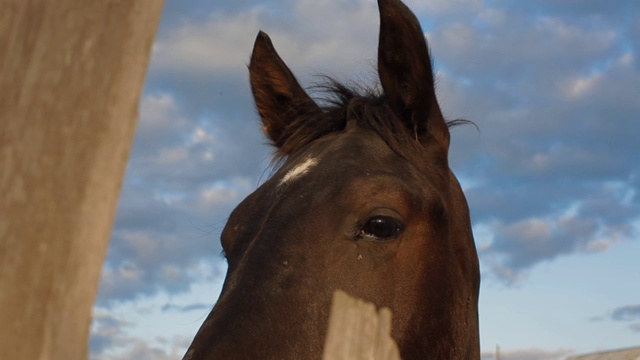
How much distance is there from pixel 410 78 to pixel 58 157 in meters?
3.43

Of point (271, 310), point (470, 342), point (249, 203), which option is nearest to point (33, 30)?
point (271, 310)

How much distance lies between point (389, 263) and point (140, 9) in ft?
8.18

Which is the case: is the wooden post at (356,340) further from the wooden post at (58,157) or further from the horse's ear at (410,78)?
the horse's ear at (410,78)

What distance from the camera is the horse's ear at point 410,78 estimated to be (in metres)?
3.83

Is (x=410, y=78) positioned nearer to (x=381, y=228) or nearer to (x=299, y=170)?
(x=299, y=170)

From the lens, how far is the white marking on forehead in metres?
3.39

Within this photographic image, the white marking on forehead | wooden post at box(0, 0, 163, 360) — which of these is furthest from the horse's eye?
wooden post at box(0, 0, 163, 360)

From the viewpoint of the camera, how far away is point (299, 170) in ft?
11.3

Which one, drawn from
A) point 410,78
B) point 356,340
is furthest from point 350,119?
point 356,340

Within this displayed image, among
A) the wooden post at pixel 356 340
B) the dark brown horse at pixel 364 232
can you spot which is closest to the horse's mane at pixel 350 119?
the dark brown horse at pixel 364 232

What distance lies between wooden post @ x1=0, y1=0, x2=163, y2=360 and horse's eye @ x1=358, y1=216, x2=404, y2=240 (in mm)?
2438

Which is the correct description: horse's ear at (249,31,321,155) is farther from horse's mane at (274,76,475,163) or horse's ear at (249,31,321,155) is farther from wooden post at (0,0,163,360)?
wooden post at (0,0,163,360)

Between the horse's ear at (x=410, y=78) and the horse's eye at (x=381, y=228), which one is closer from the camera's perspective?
the horse's eye at (x=381, y=228)

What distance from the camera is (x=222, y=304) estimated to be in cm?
281
